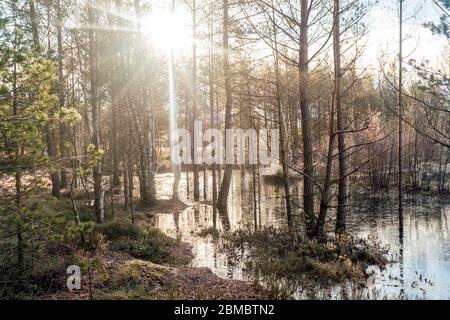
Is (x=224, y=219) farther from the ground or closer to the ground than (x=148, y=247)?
closer to the ground

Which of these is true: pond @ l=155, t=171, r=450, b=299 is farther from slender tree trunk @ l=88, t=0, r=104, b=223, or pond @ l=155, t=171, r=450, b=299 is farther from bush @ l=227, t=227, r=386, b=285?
slender tree trunk @ l=88, t=0, r=104, b=223

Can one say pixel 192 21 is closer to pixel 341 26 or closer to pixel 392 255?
pixel 341 26

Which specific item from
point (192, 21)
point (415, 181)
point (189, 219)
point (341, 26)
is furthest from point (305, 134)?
point (415, 181)

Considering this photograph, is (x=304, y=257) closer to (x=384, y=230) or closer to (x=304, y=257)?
(x=304, y=257)

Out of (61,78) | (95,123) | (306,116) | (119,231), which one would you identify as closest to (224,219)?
(119,231)

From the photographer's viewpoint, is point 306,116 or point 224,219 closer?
point 306,116

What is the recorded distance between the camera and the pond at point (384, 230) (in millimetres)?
8906

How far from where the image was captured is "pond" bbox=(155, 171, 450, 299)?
8906 millimetres

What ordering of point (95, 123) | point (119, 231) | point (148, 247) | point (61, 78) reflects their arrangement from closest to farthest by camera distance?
point (148, 247) < point (119, 231) < point (95, 123) < point (61, 78)

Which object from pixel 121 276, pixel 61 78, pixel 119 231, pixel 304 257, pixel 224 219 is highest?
pixel 61 78

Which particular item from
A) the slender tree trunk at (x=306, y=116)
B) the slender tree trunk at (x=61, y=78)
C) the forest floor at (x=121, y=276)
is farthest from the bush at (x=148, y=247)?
the slender tree trunk at (x=306, y=116)

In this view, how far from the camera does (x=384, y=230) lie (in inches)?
576
